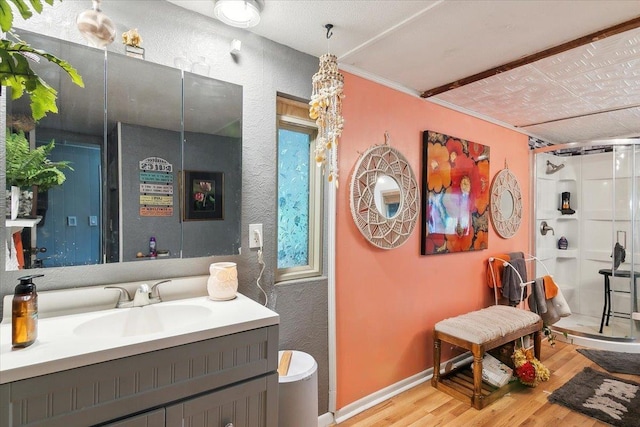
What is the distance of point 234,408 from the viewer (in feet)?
3.77

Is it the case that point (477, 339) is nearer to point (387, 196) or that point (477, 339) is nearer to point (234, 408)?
point (387, 196)

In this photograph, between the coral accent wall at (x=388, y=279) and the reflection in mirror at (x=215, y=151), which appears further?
the coral accent wall at (x=388, y=279)

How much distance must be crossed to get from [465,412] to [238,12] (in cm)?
271

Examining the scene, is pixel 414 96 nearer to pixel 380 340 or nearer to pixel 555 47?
pixel 555 47

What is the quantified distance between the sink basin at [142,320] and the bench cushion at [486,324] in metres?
1.79

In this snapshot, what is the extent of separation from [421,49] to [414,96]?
2.12ft

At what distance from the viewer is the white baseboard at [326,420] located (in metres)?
1.91

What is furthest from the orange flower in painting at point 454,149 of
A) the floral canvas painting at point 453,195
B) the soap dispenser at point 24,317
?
the soap dispenser at point 24,317

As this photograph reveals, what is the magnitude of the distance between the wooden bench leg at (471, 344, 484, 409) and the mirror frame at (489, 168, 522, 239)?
144cm

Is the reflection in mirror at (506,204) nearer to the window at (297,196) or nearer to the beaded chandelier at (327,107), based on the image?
the window at (297,196)

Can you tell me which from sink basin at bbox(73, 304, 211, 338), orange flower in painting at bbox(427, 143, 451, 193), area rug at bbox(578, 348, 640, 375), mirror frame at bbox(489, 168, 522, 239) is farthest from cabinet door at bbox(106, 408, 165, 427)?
area rug at bbox(578, 348, 640, 375)

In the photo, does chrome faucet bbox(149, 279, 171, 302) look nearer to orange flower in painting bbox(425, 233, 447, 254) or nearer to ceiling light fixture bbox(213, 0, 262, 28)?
ceiling light fixture bbox(213, 0, 262, 28)

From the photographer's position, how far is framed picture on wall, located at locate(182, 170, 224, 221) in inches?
58.7

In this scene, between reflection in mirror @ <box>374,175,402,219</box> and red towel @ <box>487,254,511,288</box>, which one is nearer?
reflection in mirror @ <box>374,175,402,219</box>
